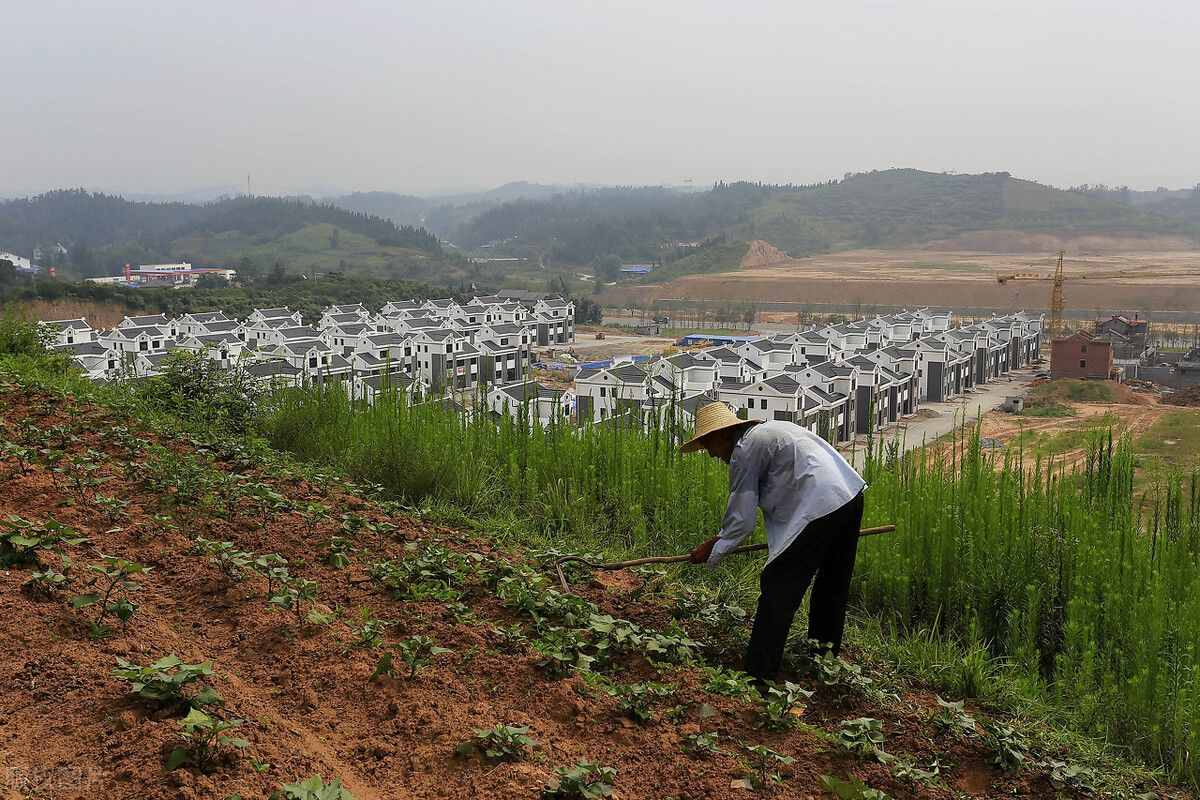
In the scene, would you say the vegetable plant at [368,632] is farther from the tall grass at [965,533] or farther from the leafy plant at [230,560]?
the tall grass at [965,533]

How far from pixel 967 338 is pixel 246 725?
106 ft

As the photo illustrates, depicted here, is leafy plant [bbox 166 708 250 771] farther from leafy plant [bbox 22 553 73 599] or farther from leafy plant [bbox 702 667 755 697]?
leafy plant [bbox 702 667 755 697]

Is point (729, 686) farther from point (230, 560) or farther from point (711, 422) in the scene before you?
point (230, 560)

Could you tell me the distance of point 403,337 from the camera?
30.4 meters

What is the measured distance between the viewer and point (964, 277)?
66.6 m

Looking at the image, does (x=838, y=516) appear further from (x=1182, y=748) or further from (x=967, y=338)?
(x=967, y=338)

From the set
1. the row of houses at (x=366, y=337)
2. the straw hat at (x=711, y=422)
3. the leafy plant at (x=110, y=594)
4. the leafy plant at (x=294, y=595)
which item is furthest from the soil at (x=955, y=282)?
the leafy plant at (x=110, y=594)

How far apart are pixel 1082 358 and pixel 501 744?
30.6 m

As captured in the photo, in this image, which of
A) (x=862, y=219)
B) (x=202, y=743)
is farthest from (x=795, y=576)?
(x=862, y=219)

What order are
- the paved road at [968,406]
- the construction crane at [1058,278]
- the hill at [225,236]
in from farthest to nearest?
the hill at [225,236], the construction crane at [1058,278], the paved road at [968,406]

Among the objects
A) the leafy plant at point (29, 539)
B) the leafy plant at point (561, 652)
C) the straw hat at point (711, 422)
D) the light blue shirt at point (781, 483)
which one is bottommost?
the leafy plant at point (561, 652)

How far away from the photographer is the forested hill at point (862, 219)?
87.4 metres

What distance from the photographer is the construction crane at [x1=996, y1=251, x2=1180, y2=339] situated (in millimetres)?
43969

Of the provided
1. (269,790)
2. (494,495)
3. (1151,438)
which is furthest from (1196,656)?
(1151,438)
